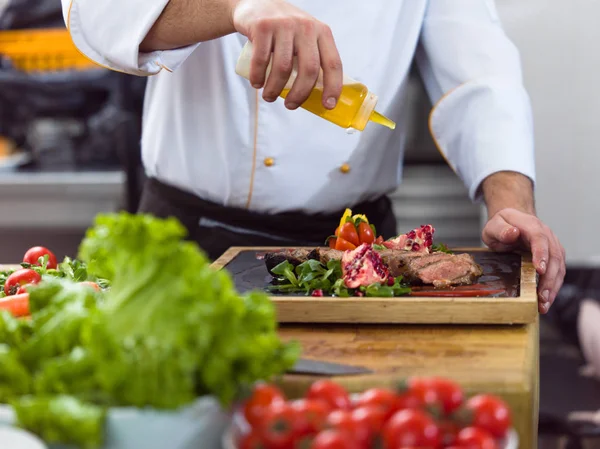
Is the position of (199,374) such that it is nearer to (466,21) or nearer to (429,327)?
(429,327)

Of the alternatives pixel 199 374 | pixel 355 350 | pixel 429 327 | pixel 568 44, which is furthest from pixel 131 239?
pixel 568 44

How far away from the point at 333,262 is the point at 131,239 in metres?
0.75

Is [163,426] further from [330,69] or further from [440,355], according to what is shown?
[330,69]

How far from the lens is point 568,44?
12.1 feet

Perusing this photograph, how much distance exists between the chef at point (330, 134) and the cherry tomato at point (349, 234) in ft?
1.01

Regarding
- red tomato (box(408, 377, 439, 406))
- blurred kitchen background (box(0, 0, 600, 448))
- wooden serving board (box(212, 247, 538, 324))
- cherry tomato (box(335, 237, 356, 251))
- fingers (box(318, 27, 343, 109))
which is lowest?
blurred kitchen background (box(0, 0, 600, 448))

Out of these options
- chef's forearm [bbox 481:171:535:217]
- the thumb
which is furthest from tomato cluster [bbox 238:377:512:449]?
chef's forearm [bbox 481:171:535:217]

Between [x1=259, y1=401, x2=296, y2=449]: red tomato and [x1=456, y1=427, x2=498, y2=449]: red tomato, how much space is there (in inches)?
6.1

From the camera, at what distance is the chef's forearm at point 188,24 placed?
1.62 metres

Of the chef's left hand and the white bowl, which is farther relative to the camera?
the chef's left hand

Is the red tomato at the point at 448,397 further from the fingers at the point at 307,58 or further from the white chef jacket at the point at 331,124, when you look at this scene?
the white chef jacket at the point at 331,124

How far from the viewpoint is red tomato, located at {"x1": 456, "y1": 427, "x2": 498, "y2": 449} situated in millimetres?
784

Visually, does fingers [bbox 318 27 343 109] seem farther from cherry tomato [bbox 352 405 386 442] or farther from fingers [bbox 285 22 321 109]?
cherry tomato [bbox 352 405 386 442]

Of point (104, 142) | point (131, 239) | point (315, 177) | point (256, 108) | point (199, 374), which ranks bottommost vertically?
point (104, 142)
